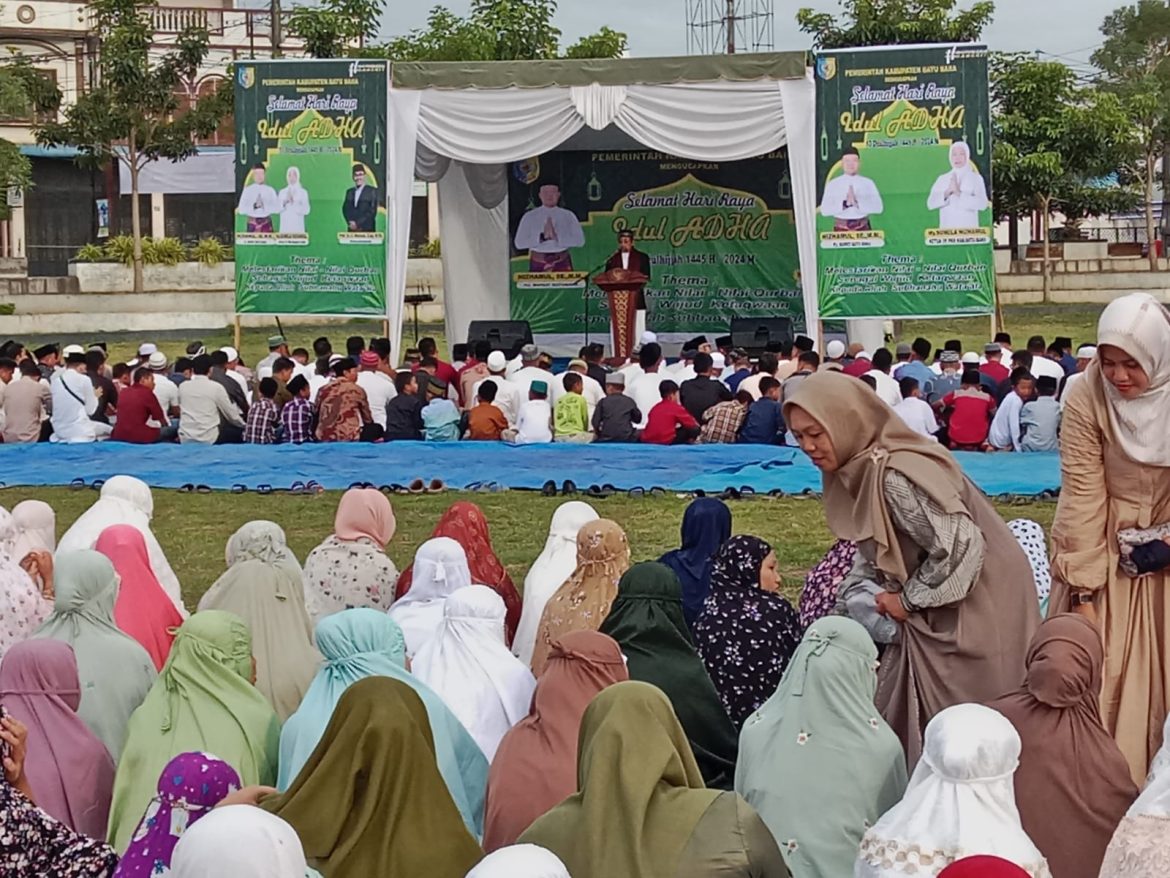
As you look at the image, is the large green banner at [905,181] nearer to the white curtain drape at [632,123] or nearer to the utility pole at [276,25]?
the white curtain drape at [632,123]

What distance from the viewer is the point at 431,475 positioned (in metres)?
10.3

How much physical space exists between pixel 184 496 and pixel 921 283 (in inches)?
218

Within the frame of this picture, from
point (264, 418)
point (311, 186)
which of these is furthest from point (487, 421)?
point (311, 186)

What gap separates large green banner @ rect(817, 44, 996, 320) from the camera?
501 inches

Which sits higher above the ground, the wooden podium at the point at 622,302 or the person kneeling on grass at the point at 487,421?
the wooden podium at the point at 622,302

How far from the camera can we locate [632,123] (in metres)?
13.3

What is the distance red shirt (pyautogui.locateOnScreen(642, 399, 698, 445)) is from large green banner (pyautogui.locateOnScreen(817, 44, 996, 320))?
2236 mm

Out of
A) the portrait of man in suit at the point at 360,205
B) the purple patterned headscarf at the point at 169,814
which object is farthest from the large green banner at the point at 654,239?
the purple patterned headscarf at the point at 169,814

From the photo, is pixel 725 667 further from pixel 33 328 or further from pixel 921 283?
pixel 33 328

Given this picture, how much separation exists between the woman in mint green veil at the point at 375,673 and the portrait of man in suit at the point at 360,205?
32.4ft

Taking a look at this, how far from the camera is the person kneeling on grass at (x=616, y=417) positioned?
11.3m

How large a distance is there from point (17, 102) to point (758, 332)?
12.5 metres

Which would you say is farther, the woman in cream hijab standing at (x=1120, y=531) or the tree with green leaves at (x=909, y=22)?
the tree with green leaves at (x=909, y=22)

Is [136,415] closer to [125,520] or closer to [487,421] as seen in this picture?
[487,421]
